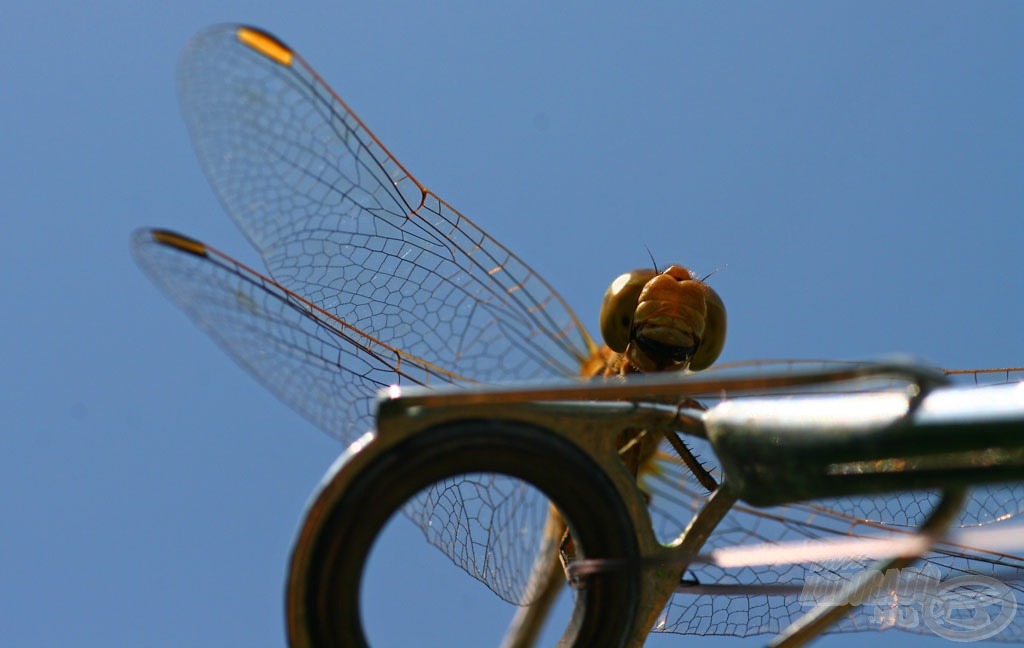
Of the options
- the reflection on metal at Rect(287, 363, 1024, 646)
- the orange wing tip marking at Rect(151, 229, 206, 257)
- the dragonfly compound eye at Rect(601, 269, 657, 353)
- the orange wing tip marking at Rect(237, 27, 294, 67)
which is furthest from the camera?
the dragonfly compound eye at Rect(601, 269, 657, 353)

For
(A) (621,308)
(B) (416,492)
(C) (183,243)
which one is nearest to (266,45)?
(C) (183,243)

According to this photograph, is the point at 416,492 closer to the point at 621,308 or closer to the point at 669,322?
the point at 669,322

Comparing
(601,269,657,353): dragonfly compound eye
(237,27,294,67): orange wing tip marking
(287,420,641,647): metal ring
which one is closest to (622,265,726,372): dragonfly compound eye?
(601,269,657,353): dragonfly compound eye

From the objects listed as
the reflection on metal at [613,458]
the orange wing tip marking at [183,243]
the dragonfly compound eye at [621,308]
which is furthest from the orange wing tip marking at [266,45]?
the reflection on metal at [613,458]

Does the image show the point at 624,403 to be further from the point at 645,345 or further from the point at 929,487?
the point at 645,345

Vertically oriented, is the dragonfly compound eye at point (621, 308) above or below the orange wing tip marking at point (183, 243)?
above

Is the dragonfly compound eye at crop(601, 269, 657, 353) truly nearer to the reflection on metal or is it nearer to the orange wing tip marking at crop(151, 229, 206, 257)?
the orange wing tip marking at crop(151, 229, 206, 257)

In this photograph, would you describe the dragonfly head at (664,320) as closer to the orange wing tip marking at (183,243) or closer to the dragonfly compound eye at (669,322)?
the dragonfly compound eye at (669,322)

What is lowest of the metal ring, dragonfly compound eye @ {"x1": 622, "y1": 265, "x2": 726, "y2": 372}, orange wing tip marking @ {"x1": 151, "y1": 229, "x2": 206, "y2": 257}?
the metal ring
